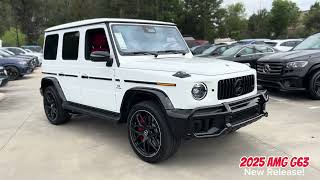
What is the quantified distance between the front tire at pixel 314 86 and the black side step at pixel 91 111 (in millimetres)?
5605

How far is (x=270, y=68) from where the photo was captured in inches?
397

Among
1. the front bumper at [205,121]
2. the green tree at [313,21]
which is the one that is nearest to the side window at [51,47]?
the front bumper at [205,121]

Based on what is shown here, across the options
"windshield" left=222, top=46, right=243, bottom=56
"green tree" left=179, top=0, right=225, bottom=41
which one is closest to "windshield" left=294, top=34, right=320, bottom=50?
"windshield" left=222, top=46, right=243, bottom=56

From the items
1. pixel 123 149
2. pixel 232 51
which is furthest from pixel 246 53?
pixel 123 149

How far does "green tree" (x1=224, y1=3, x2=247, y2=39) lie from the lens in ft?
242

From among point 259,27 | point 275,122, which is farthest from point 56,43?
point 259,27

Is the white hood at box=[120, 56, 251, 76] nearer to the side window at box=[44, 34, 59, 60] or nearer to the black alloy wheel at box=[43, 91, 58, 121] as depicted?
the side window at box=[44, 34, 59, 60]

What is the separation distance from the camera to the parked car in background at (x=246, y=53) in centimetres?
1334

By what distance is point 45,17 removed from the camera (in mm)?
70312

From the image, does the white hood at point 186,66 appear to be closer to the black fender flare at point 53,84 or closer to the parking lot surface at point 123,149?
the parking lot surface at point 123,149

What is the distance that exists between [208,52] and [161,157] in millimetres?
11042

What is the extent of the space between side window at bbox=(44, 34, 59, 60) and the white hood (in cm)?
249

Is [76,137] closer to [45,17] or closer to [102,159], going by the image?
[102,159]

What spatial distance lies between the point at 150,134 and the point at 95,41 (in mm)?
2068
